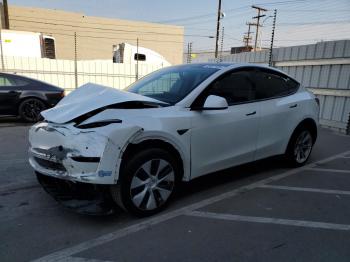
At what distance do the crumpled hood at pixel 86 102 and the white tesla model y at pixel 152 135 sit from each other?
1cm

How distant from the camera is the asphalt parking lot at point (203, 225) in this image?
2701 mm

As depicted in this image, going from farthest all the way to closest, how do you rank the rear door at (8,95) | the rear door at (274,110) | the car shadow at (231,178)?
the rear door at (8,95)
the rear door at (274,110)
the car shadow at (231,178)

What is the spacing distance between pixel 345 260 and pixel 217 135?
1.76 meters

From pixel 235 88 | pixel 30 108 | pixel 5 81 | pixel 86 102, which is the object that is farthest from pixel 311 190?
pixel 5 81

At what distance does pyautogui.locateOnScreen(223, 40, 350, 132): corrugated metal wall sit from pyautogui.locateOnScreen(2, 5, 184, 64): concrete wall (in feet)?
77.7

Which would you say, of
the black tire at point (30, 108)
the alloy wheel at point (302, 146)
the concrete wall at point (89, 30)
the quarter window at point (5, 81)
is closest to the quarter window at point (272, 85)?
the alloy wheel at point (302, 146)

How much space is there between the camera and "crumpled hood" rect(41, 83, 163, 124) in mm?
3117

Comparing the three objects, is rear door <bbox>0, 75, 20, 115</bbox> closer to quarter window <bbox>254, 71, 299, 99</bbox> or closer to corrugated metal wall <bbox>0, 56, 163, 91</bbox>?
corrugated metal wall <bbox>0, 56, 163, 91</bbox>

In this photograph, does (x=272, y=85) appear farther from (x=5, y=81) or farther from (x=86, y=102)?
(x=5, y=81)

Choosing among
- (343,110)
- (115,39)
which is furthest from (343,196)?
(115,39)

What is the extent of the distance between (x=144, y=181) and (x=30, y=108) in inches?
261

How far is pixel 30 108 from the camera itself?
8.55 meters

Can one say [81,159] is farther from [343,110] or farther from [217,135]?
[343,110]

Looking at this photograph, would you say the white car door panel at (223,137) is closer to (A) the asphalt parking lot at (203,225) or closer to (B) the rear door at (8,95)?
(A) the asphalt parking lot at (203,225)
